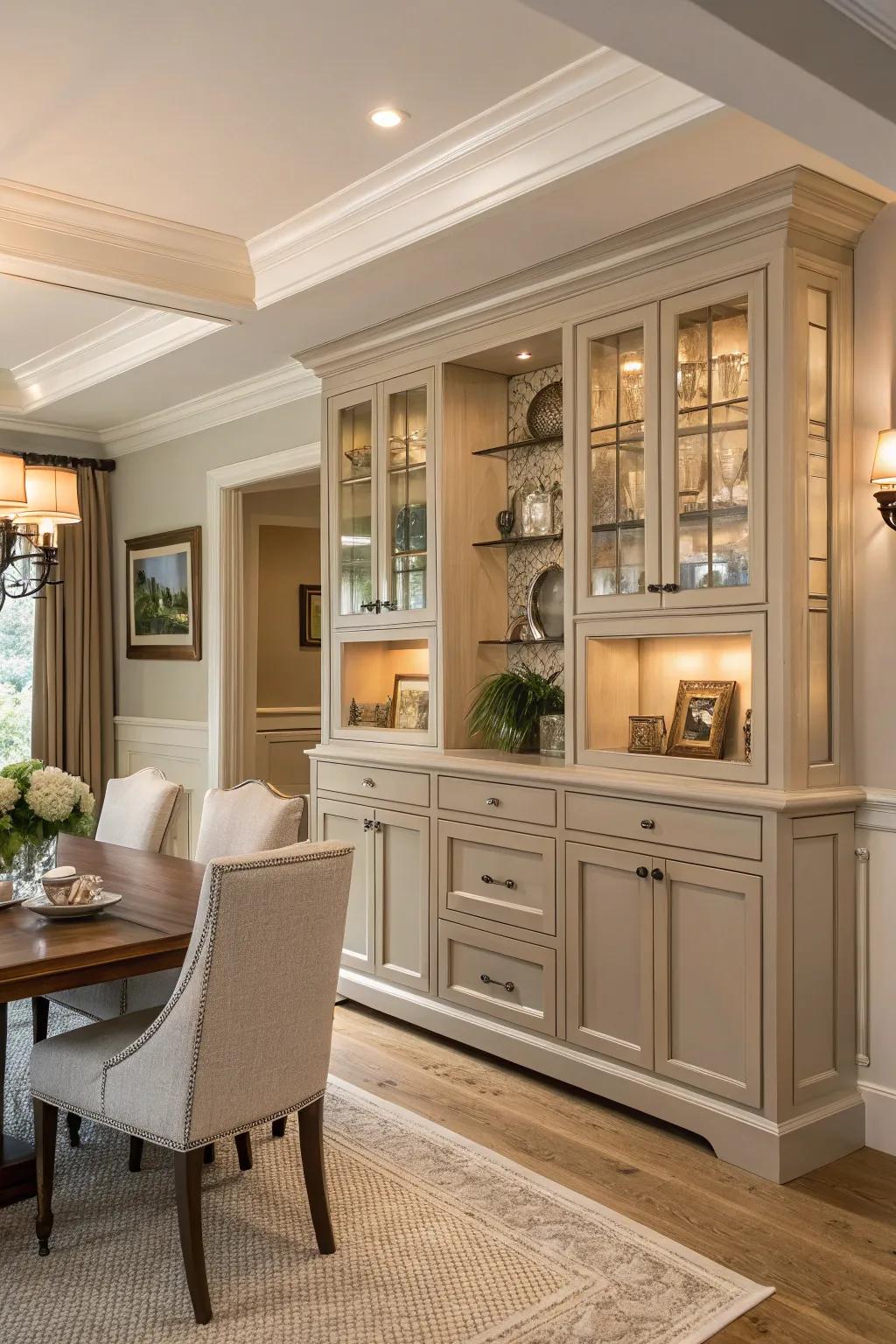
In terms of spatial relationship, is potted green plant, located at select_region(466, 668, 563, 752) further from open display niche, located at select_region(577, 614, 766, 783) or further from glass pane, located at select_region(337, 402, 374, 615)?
glass pane, located at select_region(337, 402, 374, 615)

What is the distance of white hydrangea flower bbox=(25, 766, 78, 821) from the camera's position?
9.66ft

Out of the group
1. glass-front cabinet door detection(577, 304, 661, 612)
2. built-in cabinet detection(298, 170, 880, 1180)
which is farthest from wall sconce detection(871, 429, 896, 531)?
glass-front cabinet door detection(577, 304, 661, 612)

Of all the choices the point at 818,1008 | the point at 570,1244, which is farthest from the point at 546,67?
the point at 570,1244

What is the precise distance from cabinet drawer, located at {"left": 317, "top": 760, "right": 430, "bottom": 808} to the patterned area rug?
1337mm

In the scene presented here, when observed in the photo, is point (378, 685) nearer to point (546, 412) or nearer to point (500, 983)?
point (546, 412)

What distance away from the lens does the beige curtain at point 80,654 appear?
20.7 ft

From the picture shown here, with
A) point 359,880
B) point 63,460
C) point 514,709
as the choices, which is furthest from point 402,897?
point 63,460

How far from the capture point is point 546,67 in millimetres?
2812

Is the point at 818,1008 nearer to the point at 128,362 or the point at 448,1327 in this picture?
the point at 448,1327

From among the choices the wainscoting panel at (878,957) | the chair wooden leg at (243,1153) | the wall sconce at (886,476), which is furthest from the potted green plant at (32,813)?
the wall sconce at (886,476)

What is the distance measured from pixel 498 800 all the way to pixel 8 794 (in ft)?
5.20

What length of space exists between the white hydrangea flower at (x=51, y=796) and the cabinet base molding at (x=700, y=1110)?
1671mm

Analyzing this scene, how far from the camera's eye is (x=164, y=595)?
6.18m

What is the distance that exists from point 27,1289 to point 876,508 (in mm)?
2844
